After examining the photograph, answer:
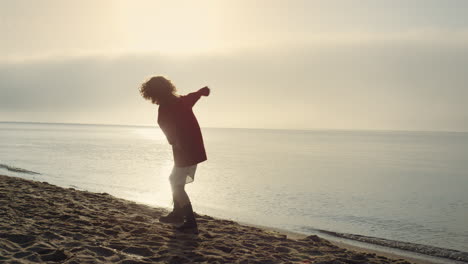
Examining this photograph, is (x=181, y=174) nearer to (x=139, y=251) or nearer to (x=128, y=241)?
(x=128, y=241)

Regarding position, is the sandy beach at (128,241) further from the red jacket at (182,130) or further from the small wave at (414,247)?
the small wave at (414,247)

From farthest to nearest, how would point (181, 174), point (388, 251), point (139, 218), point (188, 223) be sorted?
point (388, 251) → point (139, 218) → point (188, 223) → point (181, 174)

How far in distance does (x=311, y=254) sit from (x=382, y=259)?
3.99ft

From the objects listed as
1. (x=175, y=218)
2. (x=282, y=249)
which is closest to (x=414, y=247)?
(x=282, y=249)

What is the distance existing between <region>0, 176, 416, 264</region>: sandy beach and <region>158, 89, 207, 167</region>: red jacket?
137 cm

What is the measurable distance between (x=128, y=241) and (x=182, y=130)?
6.58 ft

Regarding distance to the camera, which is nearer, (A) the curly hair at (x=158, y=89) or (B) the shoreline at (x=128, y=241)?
(B) the shoreline at (x=128, y=241)

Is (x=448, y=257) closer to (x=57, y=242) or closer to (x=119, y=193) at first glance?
(x=57, y=242)

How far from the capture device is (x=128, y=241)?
6.33 m

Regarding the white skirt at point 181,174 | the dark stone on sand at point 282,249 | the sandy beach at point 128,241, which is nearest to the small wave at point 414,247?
the sandy beach at point 128,241

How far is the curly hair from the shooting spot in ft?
22.6

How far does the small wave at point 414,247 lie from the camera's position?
908 centimetres

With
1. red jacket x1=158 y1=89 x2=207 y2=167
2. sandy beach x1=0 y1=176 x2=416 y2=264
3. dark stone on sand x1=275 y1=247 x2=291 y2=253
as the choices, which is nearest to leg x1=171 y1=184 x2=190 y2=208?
red jacket x1=158 y1=89 x2=207 y2=167

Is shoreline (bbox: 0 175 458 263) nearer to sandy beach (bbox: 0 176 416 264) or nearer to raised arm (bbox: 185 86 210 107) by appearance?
sandy beach (bbox: 0 176 416 264)
